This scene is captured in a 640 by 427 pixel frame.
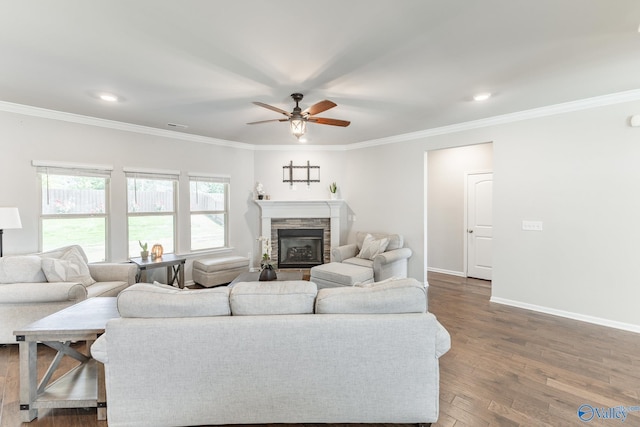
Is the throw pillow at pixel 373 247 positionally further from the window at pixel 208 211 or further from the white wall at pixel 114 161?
the window at pixel 208 211

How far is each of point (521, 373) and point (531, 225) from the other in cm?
223

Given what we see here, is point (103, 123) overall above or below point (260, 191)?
above

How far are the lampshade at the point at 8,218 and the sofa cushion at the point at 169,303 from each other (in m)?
2.57

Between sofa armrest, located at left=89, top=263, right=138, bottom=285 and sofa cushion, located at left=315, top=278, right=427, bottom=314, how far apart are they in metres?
3.08

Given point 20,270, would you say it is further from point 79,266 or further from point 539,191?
point 539,191

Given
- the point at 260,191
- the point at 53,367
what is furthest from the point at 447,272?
the point at 53,367

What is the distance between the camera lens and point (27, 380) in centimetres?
185

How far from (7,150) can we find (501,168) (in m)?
6.52

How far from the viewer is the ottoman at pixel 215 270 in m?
4.66

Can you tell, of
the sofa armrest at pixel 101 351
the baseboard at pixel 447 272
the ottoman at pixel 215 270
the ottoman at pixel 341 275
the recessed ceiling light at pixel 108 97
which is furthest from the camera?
the baseboard at pixel 447 272

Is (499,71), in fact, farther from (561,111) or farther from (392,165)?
(392,165)

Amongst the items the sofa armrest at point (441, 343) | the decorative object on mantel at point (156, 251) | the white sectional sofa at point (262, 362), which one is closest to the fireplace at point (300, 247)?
the decorative object on mantel at point (156, 251)

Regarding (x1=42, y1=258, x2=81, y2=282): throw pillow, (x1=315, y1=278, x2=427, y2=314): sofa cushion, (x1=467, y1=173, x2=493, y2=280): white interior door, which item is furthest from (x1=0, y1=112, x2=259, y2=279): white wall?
(x1=467, y1=173, x2=493, y2=280): white interior door

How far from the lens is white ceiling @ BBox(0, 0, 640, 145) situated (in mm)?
1792
